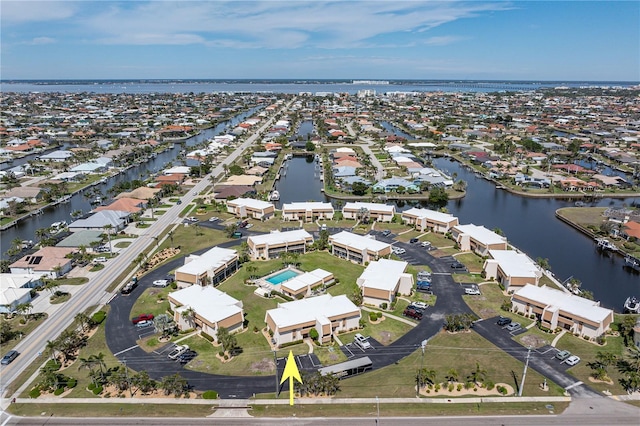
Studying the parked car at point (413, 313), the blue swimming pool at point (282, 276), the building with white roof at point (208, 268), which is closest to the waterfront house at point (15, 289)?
the building with white roof at point (208, 268)

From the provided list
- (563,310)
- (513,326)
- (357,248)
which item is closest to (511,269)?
(563,310)

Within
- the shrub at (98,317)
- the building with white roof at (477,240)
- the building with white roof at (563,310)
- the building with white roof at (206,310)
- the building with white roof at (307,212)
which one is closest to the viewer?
the building with white roof at (563,310)

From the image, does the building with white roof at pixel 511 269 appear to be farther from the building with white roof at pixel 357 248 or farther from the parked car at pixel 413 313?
the building with white roof at pixel 357 248

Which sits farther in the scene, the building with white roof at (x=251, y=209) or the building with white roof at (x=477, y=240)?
the building with white roof at (x=251, y=209)

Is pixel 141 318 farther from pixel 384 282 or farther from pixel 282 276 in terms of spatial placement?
pixel 384 282

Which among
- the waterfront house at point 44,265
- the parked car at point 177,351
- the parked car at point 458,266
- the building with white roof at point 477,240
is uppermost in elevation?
the building with white roof at point 477,240

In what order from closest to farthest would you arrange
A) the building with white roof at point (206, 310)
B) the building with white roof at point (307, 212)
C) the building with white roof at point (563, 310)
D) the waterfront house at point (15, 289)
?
the building with white roof at point (563, 310) < the building with white roof at point (206, 310) < the waterfront house at point (15, 289) < the building with white roof at point (307, 212)

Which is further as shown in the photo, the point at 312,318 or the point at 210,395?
the point at 312,318
